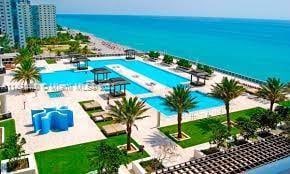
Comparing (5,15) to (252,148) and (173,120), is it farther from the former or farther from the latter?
(252,148)

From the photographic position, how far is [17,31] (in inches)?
4126

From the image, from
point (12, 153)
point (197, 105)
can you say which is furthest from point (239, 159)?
point (197, 105)

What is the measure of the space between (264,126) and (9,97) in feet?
109

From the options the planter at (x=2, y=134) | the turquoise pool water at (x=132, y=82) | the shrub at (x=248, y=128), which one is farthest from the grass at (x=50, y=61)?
the shrub at (x=248, y=128)

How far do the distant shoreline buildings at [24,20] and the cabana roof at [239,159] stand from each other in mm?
84862

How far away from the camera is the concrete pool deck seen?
30323 mm

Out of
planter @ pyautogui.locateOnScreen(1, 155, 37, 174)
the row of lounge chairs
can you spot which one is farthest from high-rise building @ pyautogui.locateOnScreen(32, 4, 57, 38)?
planter @ pyautogui.locateOnScreen(1, 155, 37, 174)

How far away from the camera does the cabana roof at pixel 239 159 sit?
21938 millimetres

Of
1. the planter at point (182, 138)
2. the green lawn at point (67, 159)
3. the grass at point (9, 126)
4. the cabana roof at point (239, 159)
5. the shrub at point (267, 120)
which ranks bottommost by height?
the green lawn at point (67, 159)

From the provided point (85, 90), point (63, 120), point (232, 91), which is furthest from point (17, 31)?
point (232, 91)

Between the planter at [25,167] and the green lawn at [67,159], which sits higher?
the planter at [25,167]

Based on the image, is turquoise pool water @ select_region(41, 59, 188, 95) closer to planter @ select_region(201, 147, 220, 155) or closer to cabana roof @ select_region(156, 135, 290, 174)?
planter @ select_region(201, 147, 220, 155)

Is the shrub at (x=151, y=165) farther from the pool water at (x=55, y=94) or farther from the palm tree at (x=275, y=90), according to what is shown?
the pool water at (x=55, y=94)

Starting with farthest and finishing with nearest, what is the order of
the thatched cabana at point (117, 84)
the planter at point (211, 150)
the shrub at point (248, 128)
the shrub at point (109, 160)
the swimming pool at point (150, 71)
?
the swimming pool at point (150, 71)
the thatched cabana at point (117, 84)
the shrub at point (248, 128)
the planter at point (211, 150)
the shrub at point (109, 160)
